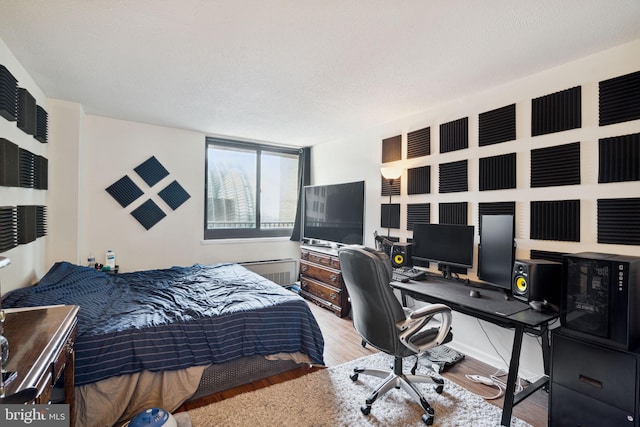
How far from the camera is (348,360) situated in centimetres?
276

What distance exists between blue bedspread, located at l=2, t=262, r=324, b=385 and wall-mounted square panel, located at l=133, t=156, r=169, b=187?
55.5 inches

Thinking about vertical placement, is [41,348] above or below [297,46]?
below

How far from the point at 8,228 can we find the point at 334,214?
3.23m

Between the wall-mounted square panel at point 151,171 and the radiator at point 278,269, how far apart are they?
171 cm

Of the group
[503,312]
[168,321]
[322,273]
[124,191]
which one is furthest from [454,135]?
[124,191]

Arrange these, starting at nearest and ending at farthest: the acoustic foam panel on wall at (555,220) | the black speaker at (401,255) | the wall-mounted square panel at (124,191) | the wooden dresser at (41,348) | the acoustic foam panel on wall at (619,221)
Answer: the wooden dresser at (41,348) < the acoustic foam panel on wall at (619,221) < the acoustic foam panel on wall at (555,220) < the black speaker at (401,255) < the wall-mounted square panel at (124,191)

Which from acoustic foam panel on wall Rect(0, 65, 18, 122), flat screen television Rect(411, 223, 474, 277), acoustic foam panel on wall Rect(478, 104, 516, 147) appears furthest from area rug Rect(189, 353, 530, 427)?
acoustic foam panel on wall Rect(0, 65, 18, 122)

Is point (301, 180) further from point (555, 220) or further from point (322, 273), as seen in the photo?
point (555, 220)

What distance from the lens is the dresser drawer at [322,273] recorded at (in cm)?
388

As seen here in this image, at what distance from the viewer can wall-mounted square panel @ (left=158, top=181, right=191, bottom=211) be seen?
4160 mm

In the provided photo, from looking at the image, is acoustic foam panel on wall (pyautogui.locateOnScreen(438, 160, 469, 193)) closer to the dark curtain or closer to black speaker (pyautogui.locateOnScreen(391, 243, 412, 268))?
black speaker (pyautogui.locateOnScreen(391, 243, 412, 268))

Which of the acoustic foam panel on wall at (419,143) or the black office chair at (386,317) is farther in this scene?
the acoustic foam panel on wall at (419,143)

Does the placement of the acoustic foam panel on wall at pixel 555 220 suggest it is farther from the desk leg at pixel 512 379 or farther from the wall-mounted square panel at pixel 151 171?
the wall-mounted square panel at pixel 151 171

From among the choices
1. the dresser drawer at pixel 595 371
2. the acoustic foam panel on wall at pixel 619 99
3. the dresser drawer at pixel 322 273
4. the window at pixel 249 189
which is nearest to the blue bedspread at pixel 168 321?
the dresser drawer at pixel 322 273
